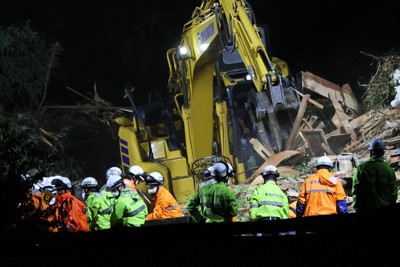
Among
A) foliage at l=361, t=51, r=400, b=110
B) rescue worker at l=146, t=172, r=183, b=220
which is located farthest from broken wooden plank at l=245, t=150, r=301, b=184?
rescue worker at l=146, t=172, r=183, b=220

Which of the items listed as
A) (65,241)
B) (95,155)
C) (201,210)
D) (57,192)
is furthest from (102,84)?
(65,241)

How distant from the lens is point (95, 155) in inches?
861

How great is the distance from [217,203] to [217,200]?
38 mm

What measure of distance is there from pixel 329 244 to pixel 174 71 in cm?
1081

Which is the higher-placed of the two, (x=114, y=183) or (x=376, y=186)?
(x=114, y=183)

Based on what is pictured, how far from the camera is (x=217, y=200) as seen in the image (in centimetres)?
1016

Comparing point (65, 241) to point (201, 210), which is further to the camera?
point (201, 210)

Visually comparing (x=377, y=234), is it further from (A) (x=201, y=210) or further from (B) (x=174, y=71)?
(B) (x=174, y=71)

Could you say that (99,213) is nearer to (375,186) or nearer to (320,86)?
(375,186)

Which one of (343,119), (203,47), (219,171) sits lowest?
(219,171)

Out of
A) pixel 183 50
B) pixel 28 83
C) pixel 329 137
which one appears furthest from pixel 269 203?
pixel 28 83

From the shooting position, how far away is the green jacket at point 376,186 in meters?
9.98

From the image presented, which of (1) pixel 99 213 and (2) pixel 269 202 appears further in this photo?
(1) pixel 99 213

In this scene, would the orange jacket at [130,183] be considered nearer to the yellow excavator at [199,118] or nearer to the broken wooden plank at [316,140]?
the yellow excavator at [199,118]
